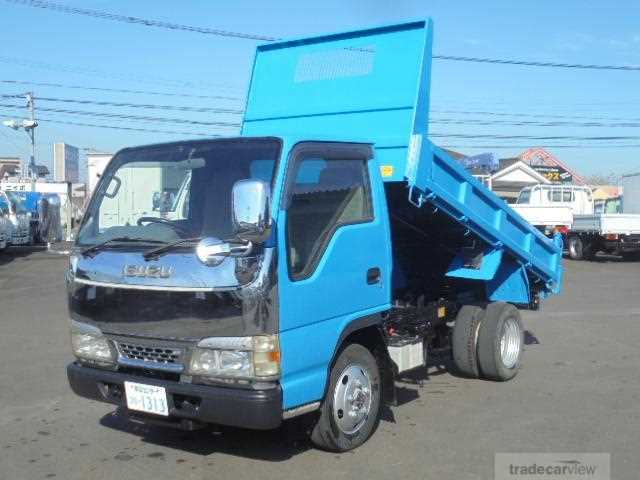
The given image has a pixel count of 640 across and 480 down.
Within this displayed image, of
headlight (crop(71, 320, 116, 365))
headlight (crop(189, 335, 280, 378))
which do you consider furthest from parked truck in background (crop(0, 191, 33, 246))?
headlight (crop(189, 335, 280, 378))

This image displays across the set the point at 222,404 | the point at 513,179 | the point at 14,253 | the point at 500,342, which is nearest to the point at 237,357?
the point at 222,404

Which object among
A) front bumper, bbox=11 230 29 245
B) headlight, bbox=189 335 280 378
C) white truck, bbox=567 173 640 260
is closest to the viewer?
headlight, bbox=189 335 280 378

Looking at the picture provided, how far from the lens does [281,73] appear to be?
665 centimetres

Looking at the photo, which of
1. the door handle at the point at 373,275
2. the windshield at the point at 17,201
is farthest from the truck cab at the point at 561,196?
the door handle at the point at 373,275

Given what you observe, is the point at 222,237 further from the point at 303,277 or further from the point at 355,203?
the point at 355,203

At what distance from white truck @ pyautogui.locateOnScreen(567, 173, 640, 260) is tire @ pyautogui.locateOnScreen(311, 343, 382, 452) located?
18.4 meters

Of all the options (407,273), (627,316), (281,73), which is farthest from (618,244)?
(281,73)

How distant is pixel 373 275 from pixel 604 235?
18.8m

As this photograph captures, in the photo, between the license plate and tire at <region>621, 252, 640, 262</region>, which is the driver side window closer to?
the license plate

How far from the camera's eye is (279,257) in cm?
423

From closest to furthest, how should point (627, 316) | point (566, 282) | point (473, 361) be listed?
point (473, 361) < point (627, 316) < point (566, 282)

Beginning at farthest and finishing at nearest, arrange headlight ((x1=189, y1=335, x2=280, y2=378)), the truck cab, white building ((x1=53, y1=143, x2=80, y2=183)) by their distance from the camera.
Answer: white building ((x1=53, y1=143, x2=80, y2=183)), the truck cab, headlight ((x1=189, y1=335, x2=280, y2=378))

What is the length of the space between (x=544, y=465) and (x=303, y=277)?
2.14 meters

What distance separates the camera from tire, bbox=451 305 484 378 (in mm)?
7035
